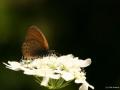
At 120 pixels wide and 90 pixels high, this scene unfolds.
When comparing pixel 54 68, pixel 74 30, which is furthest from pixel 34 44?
pixel 74 30

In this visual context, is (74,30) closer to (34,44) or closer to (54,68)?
(34,44)

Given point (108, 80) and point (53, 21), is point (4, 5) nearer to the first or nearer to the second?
point (53, 21)

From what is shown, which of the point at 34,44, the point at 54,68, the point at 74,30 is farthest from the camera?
the point at 74,30

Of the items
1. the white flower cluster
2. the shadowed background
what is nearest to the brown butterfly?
the white flower cluster

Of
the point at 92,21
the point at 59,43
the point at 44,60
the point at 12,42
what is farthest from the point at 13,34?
the point at 44,60

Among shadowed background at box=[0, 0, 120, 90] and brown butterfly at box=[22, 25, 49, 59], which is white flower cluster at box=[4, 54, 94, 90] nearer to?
brown butterfly at box=[22, 25, 49, 59]

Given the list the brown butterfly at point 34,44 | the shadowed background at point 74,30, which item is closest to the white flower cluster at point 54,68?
the brown butterfly at point 34,44
